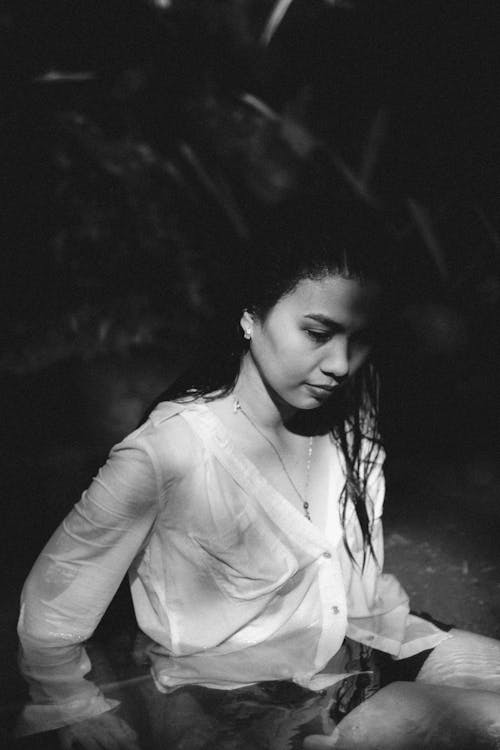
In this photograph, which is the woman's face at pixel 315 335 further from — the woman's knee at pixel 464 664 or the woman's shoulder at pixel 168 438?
the woman's knee at pixel 464 664

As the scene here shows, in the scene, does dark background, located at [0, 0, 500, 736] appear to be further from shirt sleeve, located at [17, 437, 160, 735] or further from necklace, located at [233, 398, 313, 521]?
shirt sleeve, located at [17, 437, 160, 735]

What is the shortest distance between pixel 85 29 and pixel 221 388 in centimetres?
362

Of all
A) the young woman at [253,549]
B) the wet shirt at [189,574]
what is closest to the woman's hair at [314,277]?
the young woman at [253,549]

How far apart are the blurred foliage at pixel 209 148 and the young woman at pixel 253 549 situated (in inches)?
85.6

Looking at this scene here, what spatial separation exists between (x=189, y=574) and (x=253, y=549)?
0.13m

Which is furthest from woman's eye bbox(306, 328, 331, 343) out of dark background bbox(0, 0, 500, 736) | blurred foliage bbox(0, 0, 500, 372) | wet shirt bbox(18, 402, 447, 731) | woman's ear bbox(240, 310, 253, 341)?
blurred foliage bbox(0, 0, 500, 372)

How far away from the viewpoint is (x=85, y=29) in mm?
4461

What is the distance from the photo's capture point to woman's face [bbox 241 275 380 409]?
4.49 ft

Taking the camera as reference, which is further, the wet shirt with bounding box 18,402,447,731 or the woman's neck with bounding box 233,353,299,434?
the woman's neck with bounding box 233,353,299,434

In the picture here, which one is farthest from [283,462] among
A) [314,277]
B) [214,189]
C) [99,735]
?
[214,189]

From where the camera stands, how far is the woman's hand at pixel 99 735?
4.50 ft

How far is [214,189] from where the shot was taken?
4398mm

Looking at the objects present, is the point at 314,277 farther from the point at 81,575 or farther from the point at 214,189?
the point at 214,189

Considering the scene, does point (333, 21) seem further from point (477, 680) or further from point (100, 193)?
point (477, 680)
